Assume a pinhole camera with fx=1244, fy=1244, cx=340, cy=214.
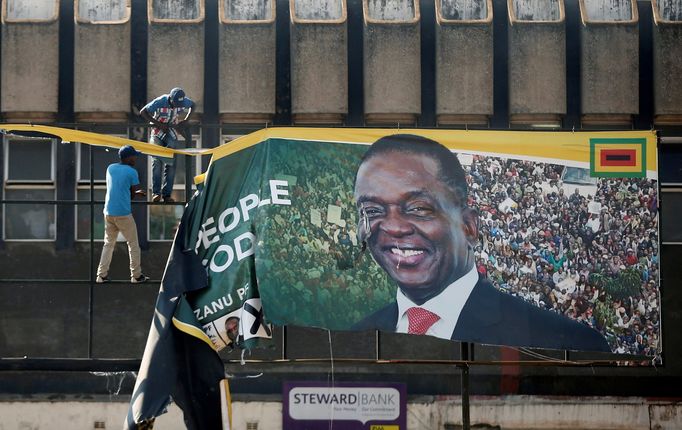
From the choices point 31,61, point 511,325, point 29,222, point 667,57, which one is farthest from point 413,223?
point 29,222

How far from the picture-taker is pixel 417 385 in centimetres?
1526

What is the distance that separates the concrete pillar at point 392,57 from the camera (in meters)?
15.2

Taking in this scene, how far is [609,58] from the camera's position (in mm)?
15289

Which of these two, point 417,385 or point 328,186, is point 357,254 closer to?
point 328,186

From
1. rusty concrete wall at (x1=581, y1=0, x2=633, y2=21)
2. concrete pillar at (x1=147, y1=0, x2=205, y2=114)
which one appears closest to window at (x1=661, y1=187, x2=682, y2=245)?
rusty concrete wall at (x1=581, y1=0, x2=633, y2=21)

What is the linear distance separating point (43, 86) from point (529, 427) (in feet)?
23.8

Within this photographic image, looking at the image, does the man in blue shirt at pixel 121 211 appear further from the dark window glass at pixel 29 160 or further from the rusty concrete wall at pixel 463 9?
the rusty concrete wall at pixel 463 9

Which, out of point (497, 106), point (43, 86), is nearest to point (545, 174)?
point (497, 106)

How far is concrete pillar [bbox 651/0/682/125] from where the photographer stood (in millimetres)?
15273

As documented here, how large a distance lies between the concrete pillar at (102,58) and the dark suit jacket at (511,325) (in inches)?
252

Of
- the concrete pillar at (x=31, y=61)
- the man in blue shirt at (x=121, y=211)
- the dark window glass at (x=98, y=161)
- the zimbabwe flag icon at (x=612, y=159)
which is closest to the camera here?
the zimbabwe flag icon at (x=612, y=159)

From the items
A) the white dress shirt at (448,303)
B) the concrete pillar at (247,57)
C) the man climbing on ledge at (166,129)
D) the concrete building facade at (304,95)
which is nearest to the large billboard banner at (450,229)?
the white dress shirt at (448,303)

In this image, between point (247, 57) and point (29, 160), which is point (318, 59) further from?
point (29, 160)

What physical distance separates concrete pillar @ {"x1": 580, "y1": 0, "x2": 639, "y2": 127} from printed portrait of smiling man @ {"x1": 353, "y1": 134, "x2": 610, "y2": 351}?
18.6 feet
